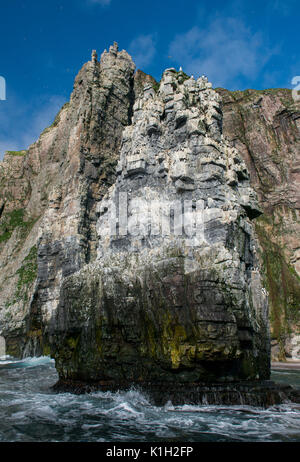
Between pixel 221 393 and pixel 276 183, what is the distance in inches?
1896

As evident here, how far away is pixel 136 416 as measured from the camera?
15.4m

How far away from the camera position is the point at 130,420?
48.7ft

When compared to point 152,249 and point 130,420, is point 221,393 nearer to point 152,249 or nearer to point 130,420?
point 130,420

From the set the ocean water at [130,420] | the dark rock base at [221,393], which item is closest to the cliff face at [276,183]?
the dark rock base at [221,393]

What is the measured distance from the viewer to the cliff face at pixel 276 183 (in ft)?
147

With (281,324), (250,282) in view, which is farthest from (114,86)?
(281,324)

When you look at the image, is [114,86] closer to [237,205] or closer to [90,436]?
[237,205]

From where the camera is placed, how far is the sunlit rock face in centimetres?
1817

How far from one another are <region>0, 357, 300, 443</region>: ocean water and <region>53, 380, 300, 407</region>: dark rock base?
0.47m

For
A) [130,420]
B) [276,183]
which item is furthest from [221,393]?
[276,183]

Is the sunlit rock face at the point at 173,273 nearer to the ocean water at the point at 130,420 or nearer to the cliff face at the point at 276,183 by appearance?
the ocean water at the point at 130,420

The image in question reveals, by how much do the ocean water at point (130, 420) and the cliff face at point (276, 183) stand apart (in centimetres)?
2833

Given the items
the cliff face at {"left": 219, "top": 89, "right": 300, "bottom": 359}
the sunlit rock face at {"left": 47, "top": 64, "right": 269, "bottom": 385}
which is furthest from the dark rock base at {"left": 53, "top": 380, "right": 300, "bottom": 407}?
the cliff face at {"left": 219, "top": 89, "right": 300, "bottom": 359}

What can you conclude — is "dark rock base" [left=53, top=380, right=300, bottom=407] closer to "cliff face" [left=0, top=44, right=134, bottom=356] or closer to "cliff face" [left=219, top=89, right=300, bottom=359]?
"cliff face" [left=0, top=44, right=134, bottom=356]
